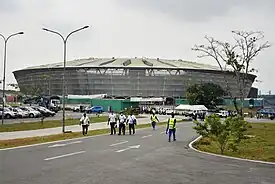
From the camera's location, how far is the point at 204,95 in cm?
9825

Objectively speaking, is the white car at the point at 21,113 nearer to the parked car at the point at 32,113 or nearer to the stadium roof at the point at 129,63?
the parked car at the point at 32,113

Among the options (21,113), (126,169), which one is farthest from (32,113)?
(126,169)

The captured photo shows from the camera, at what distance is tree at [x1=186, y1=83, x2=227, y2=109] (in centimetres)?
9681

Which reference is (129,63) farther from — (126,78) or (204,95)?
(204,95)

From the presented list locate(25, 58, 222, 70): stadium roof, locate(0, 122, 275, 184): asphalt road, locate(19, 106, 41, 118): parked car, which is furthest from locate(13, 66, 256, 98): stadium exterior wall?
locate(0, 122, 275, 184): asphalt road

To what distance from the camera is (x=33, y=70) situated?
431 ft

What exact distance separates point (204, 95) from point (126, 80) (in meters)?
32.1

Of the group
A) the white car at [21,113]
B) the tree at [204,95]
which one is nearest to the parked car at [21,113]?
the white car at [21,113]

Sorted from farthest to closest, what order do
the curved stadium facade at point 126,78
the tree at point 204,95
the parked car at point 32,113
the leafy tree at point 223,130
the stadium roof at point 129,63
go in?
the stadium roof at point 129,63
the curved stadium facade at point 126,78
the tree at point 204,95
the parked car at point 32,113
the leafy tree at point 223,130

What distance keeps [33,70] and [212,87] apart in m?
56.4

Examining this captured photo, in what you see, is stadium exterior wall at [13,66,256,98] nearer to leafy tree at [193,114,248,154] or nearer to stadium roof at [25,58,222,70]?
stadium roof at [25,58,222,70]

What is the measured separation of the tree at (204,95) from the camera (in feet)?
318

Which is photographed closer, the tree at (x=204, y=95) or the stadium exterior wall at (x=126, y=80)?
the tree at (x=204, y=95)

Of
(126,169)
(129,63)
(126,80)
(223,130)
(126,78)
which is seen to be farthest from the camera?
(129,63)
